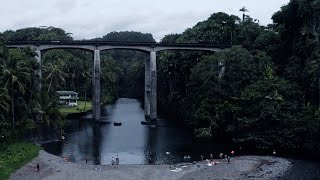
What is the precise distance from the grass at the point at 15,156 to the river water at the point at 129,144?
4.29 meters

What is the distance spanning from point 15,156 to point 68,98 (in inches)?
2458

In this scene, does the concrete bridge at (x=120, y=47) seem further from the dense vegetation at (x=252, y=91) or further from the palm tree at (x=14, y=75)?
the palm tree at (x=14, y=75)

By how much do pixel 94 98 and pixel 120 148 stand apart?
30.6 m

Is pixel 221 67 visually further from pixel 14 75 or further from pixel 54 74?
pixel 54 74

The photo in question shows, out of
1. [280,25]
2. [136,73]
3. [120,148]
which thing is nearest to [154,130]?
[120,148]

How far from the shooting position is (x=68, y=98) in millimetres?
119312

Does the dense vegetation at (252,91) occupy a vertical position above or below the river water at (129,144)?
above

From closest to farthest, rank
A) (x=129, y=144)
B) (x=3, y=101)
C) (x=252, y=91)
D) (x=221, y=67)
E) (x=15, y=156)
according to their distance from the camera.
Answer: (x=15, y=156) → (x=3, y=101) → (x=252, y=91) → (x=129, y=144) → (x=221, y=67)

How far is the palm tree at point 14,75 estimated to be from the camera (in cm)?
6406

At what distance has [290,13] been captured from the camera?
81.1 m

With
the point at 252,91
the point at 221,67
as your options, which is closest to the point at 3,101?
the point at 252,91

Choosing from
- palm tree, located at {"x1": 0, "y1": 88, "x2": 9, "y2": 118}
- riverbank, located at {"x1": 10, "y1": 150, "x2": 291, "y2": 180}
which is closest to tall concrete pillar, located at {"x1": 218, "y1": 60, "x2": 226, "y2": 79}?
riverbank, located at {"x1": 10, "y1": 150, "x2": 291, "y2": 180}

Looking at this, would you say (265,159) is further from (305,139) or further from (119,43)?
(119,43)

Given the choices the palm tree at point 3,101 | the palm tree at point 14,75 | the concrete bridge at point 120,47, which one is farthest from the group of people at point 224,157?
the concrete bridge at point 120,47
